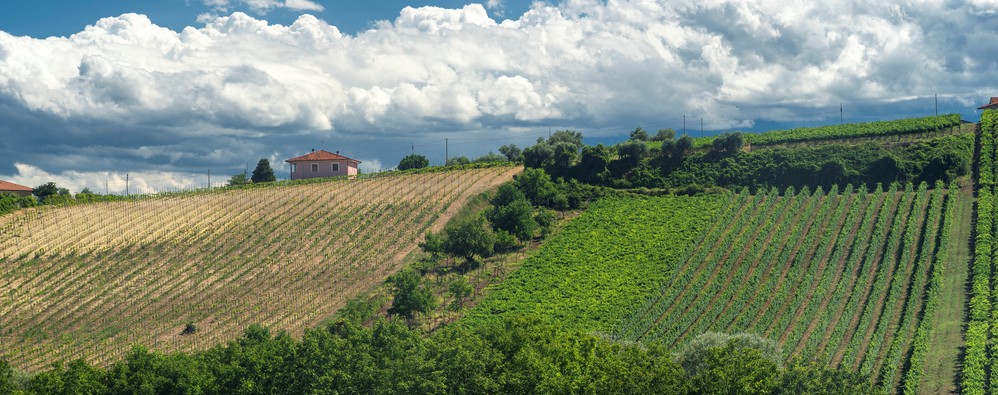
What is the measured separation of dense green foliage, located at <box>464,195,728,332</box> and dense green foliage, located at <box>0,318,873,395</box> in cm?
2393

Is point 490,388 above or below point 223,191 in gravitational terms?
below

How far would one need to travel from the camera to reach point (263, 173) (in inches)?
6737

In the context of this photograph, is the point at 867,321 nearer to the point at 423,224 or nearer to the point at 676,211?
the point at 676,211

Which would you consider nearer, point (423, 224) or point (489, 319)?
point (489, 319)

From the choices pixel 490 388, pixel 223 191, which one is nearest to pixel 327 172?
pixel 223 191

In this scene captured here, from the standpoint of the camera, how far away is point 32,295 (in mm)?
102312

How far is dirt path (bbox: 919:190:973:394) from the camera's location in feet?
230

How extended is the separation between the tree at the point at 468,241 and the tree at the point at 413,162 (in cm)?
6794

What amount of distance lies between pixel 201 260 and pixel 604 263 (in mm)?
43718

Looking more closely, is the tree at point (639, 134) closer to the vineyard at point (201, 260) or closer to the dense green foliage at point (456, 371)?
the vineyard at point (201, 260)

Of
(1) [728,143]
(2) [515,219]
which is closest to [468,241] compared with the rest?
(2) [515,219]

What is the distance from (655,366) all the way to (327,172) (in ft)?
354

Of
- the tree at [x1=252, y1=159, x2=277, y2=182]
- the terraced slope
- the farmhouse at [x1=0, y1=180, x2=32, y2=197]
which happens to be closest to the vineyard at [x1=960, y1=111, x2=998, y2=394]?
the terraced slope

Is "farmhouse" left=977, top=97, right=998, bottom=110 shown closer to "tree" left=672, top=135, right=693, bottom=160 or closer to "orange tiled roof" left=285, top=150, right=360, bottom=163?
"tree" left=672, top=135, right=693, bottom=160
